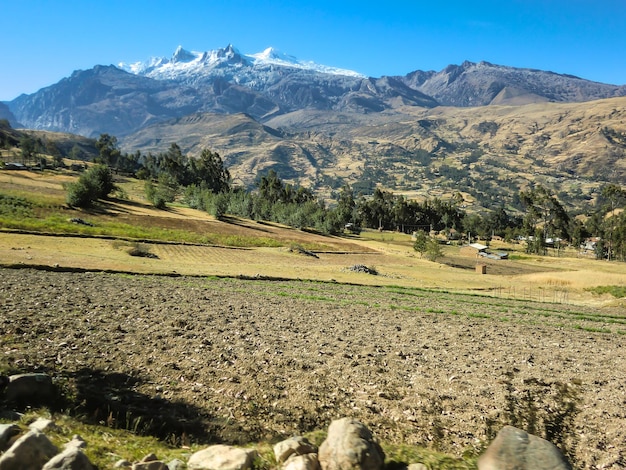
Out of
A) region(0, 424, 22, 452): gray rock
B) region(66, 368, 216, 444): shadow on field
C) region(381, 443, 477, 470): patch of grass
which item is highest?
region(0, 424, 22, 452): gray rock

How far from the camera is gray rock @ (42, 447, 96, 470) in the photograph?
6652mm

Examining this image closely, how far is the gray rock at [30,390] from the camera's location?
980 cm

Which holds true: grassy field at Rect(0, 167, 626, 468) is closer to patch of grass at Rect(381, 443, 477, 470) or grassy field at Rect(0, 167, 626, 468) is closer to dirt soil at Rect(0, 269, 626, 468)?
patch of grass at Rect(381, 443, 477, 470)

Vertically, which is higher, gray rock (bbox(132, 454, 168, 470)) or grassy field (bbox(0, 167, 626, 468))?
gray rock (bbox(132, 454, 168, 470))

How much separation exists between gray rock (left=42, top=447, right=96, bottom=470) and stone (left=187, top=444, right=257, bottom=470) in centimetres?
190

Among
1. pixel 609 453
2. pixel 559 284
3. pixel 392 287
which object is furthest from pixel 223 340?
pixel 559 284

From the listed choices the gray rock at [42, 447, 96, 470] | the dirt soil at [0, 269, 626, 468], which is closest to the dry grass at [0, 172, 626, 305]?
the dirt soil at [0, 269, 626, 468]

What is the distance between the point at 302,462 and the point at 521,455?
15.8 feet

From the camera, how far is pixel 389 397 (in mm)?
12734

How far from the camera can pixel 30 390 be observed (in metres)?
10.1

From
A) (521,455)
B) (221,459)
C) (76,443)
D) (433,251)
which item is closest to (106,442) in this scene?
(76,443)

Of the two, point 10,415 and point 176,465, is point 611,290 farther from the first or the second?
point 10,415

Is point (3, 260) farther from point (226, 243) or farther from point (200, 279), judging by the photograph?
point (226, 243)

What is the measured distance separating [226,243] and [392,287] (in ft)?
163
